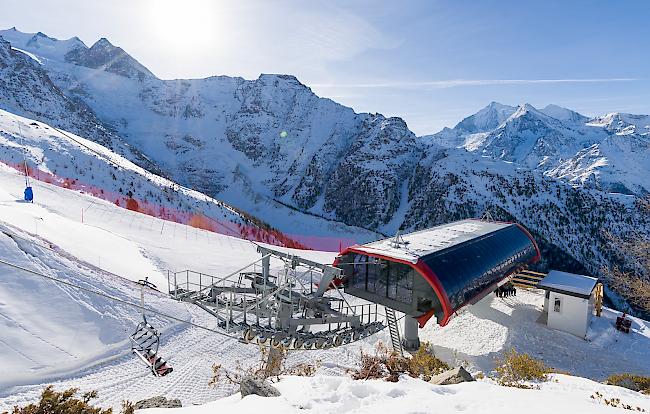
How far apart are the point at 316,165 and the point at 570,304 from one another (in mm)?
130111

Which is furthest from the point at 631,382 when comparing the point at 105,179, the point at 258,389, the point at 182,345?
the point at 105,179

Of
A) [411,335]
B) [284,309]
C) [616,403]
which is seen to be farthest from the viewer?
[411,335]

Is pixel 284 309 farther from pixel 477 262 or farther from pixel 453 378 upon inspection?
pixel 477 262

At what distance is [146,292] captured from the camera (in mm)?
23344

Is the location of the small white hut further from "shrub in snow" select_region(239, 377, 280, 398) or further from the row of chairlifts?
"shrub in snow" select_region(239, 377, 280, 398)

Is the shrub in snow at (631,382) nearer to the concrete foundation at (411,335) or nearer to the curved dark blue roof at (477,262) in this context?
the curved dark blue roof at (477,262)

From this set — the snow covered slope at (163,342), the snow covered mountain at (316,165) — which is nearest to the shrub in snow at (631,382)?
the snow covered slope at (163,342)

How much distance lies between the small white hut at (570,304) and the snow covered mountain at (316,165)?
7730cm

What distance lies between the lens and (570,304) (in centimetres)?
2688

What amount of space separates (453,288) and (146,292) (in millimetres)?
19338

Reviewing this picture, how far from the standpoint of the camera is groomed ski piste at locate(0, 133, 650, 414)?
9875mm

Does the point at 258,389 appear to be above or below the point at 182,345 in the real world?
above

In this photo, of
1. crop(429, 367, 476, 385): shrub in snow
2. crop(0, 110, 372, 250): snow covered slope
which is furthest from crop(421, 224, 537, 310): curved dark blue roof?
crop(0, 110, 372, 250): snow covered slope

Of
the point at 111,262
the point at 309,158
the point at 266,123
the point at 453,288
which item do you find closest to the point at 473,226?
the point at 453,288
